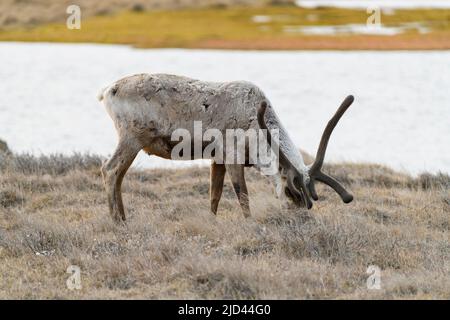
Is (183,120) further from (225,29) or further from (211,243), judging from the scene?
(225,29)

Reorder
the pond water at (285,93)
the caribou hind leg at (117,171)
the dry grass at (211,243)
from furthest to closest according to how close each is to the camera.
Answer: the pond water at (285,93)
the caribou hind leg at (117,171)
the dry grass at (211,243)

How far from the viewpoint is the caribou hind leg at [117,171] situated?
34.9 feet

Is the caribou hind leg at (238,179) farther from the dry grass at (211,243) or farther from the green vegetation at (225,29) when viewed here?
the green vegetation at (225,29)

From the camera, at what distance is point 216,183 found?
11227 millimetres

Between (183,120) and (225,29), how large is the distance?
37575mm

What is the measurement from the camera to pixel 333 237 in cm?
938

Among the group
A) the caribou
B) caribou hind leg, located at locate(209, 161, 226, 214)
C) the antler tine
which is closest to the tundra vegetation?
caribou hind leg, located at locate(209, 161, 226, 214)

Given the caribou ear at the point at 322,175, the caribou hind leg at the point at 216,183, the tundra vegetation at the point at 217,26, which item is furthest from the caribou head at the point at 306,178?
the tundra vegetation at the point at 217,26

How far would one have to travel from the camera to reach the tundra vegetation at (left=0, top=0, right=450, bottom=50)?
148 feet

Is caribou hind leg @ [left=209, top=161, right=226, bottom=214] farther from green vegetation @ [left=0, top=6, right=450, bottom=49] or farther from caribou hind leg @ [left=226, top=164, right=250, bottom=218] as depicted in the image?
green vegetation @ [left=0, top=6, right=450, bottom=49]

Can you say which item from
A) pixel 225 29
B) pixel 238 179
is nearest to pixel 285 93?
pixel 225 29

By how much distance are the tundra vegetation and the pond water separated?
989 mm
